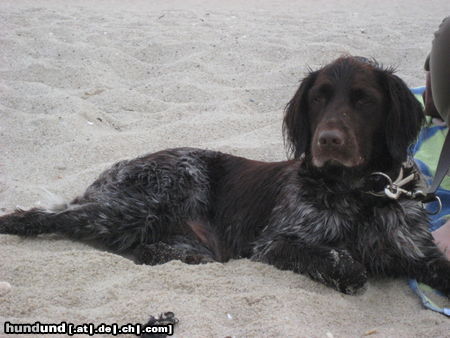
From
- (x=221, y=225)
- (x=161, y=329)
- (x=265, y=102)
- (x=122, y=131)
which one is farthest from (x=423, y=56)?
(x=161, y=329)

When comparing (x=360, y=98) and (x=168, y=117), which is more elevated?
(x=360, y=98)

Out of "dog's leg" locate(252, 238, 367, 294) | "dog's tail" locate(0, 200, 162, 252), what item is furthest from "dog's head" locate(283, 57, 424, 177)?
"dog's tail" locate(0, 200, 162, 252)

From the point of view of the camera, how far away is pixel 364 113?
397cm

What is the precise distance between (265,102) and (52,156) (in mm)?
2594

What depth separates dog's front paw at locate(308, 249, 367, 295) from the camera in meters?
3.63

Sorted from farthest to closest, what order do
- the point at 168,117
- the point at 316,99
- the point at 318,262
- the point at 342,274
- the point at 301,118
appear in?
the point at 168,117 < the point at 301,118 < the point at 316,99 < the point at 318,262 < the point at 342,274

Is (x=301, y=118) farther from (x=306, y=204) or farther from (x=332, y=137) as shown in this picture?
(x=332, y=137)

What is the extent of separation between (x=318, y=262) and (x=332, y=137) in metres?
0.72

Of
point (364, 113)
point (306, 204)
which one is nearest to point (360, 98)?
point (364, 113)

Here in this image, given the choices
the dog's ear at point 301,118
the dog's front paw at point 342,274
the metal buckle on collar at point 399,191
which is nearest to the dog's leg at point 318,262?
the dog's front paw at point 342,274

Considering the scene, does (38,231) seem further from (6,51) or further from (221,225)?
(6,51)

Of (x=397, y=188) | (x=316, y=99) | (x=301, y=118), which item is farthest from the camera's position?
(x=301, y=118)

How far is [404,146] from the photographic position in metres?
4.01

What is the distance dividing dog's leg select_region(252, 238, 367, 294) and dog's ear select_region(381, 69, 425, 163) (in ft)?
2.33
